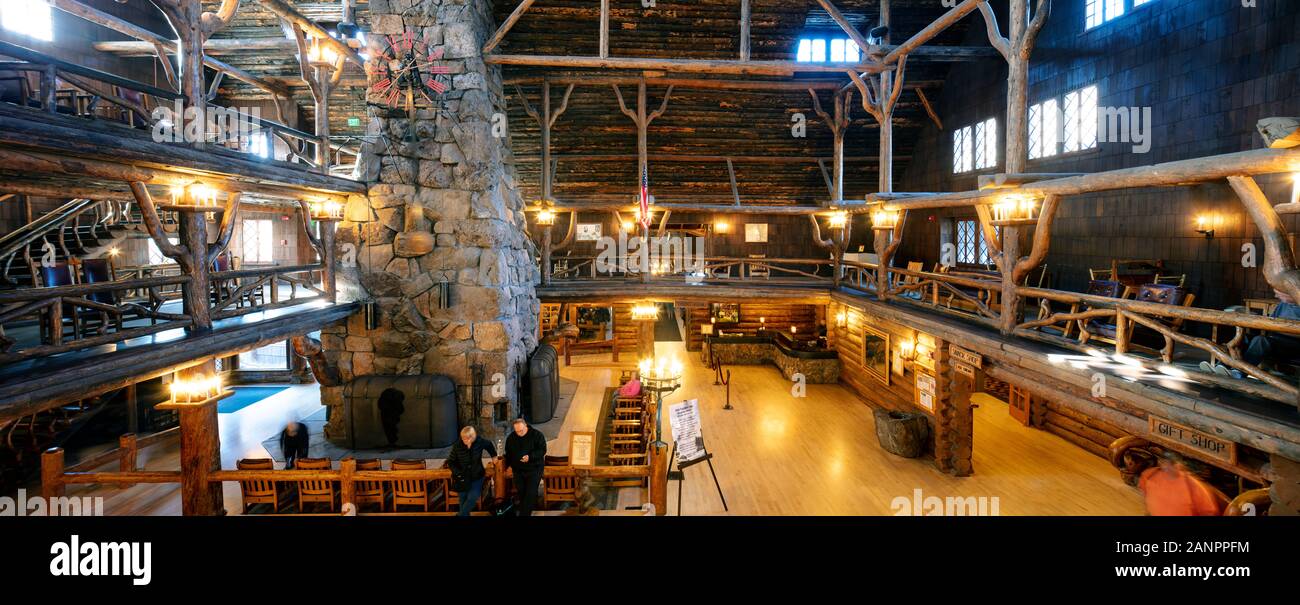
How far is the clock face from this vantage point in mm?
11594

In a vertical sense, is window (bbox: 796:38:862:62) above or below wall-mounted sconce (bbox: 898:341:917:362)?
above

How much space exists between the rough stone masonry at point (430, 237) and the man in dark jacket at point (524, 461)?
184 inches

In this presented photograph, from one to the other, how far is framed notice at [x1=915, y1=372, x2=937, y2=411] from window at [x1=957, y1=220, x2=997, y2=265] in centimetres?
522

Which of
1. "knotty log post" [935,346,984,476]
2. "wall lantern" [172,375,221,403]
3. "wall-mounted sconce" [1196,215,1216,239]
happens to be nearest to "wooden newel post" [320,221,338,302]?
"wall lantern" [172,375,221,403]

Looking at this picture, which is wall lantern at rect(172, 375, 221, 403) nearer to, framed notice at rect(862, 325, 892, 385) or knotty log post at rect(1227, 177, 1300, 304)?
knotty log post at rect(1227, 177, 1300, 304)

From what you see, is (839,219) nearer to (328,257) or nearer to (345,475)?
(328,257)

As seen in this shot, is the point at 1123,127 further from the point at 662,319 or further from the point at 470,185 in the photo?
the point at 662,319

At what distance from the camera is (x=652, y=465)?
7645 mm

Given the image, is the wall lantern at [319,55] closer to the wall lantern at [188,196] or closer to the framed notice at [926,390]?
the wall lantern at [188,196]

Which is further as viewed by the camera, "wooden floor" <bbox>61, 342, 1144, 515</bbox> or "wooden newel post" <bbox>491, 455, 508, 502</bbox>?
"wooden floor" <bbox>61, 342, 1144, 515</bbox>

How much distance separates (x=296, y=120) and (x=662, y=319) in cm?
1861

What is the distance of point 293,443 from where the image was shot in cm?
952

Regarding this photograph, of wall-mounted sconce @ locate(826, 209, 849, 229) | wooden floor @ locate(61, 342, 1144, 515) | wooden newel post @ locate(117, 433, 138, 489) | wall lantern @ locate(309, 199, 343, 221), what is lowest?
wooden floor @ locate(61, 342, 1144, 515)
